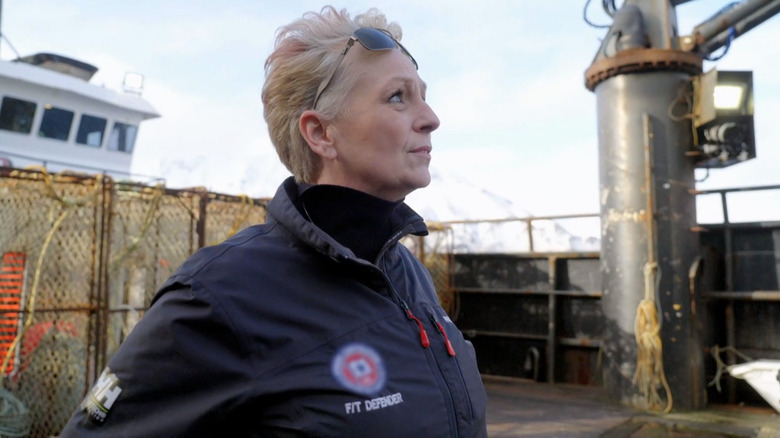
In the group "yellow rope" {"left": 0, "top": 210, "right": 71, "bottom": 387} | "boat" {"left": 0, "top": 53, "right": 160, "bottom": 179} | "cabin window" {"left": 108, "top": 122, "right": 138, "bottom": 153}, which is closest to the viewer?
"yellow rope" {"left": 0, "top": 210, "right": 71, "bottom": 387}

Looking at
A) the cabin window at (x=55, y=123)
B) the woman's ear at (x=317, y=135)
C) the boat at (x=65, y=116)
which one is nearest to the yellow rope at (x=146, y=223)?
the woman's ear at (x=317, y=135)

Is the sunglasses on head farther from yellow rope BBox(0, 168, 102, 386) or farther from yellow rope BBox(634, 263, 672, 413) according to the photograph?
yellow rope BBox(634, 263, 672, 413)

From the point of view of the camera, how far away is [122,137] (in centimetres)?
1673

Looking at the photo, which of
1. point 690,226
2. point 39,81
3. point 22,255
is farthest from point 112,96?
point 690,226

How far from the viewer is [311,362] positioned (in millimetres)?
1280

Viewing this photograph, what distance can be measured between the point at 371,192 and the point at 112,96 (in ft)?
53.3

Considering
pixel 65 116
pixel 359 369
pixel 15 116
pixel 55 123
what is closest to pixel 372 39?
pixel 359 369

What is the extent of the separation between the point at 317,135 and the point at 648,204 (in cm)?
619

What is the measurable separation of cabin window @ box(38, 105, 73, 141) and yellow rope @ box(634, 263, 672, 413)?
46.7ft

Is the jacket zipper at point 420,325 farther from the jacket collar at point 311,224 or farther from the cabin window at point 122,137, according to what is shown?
the cabin window at point 122,137

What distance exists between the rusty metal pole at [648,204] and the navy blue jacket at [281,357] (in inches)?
239

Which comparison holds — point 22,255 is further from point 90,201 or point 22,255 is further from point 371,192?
point 371,192

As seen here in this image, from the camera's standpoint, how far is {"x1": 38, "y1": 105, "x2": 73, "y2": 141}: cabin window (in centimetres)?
1492

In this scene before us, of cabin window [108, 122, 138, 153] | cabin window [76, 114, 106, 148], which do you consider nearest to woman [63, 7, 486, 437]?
cabin window [76, 114, 106, 148]
